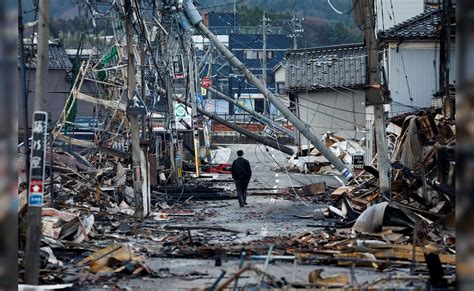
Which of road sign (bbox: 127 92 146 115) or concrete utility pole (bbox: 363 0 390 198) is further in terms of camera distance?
road sign (bbox: 127 92 146 115)

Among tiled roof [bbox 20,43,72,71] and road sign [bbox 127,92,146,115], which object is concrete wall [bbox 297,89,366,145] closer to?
tiled roof [bbox 20,43,72,71]

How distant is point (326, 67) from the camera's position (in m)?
60.5

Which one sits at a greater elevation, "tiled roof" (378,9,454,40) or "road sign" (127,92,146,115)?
"tiled roof" (378,9,454,40)

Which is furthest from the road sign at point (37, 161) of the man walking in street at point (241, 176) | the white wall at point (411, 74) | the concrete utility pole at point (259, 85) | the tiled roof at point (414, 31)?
the white wall at point (411, 74)

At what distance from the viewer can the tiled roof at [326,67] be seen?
5791cm

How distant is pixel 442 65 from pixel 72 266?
443 inches

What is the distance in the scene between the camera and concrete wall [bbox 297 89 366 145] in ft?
194

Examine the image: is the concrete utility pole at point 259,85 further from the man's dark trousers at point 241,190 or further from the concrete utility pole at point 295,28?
the concrete utility pole at point 295,28

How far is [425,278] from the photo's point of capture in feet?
48.8

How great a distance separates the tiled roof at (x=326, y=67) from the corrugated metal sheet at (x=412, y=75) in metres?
10.8

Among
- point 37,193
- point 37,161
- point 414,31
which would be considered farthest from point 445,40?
point 414,31

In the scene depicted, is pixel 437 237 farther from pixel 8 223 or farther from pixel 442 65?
pixel 8 223

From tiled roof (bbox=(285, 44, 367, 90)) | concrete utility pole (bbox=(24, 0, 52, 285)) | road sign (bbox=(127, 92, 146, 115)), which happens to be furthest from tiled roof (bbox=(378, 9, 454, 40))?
concrete utility pole (bbox=(24, 0, 52, 285))

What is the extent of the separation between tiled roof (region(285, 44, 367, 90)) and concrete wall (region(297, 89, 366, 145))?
2.35 ft
